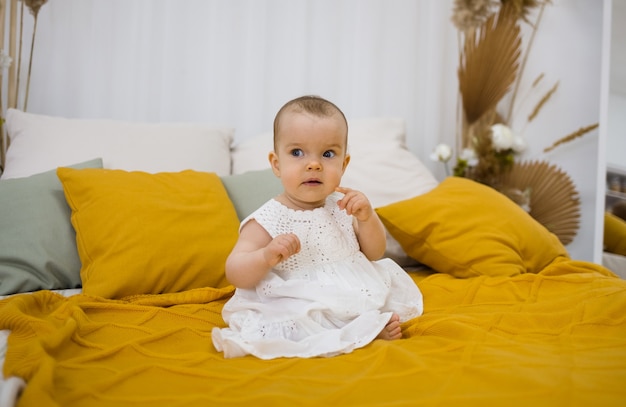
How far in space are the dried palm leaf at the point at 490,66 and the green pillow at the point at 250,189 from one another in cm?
136

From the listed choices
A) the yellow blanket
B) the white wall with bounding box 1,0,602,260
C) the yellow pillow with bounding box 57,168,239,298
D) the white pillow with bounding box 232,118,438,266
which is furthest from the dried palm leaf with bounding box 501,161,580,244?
the yellow pillow with bounding box 57,168,239,298

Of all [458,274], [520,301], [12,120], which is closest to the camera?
[520,301]

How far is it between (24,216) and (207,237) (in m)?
0.52

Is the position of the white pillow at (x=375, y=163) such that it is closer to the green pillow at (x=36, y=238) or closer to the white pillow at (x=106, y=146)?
the white pillow at (x=106, y=146)

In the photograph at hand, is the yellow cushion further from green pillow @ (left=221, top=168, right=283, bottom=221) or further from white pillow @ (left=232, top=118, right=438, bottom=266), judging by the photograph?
green pillow @ (left=221, top=168, right=283, bottom=221)

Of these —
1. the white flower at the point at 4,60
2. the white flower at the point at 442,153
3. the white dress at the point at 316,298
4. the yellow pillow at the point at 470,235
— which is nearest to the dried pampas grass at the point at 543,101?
the white flower at the point at 442,153

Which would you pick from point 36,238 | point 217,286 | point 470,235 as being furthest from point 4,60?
point 470,235

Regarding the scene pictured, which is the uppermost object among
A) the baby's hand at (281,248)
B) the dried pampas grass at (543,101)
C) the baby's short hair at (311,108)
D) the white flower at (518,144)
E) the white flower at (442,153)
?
the dried pampas grass at (543,101)

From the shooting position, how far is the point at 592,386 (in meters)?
0.74

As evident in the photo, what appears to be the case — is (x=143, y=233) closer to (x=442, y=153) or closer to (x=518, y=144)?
(x=442, y=153)

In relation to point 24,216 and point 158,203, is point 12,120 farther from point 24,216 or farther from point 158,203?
point 158,203

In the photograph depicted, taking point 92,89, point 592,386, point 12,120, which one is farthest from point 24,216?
point 592,386

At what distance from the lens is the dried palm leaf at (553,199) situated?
2.79 m

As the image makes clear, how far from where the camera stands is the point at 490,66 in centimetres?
274
